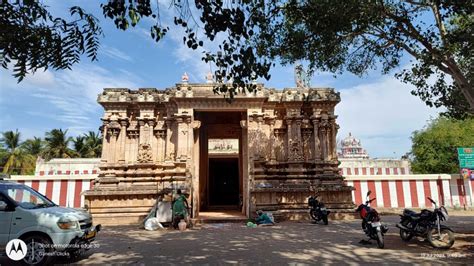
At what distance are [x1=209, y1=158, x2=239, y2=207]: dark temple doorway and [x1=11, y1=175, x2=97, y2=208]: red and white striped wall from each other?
8.10 meters

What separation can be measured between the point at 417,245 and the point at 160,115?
11.3 metres

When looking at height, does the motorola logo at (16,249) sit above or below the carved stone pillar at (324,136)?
below

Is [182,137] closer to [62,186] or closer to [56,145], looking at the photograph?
[62,186]

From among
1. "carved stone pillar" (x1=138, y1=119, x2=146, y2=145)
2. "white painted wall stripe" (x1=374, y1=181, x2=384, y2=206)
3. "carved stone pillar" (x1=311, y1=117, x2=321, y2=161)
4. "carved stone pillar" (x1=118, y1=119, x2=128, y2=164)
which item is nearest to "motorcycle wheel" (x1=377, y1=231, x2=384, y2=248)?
"carved stone pillar" (x1=311, y1=117, x2=321, y2=161)

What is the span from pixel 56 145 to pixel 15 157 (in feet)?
13.0

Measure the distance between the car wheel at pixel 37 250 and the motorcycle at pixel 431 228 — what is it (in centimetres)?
835

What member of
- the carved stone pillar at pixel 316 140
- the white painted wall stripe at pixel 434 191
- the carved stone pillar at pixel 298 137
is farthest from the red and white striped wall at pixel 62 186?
the white painted wall stripe at pixel 434 191

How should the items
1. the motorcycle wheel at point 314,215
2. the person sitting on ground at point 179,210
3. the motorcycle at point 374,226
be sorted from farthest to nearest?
1. the motorcycle wheel at point 314,215
2. the person sitting on ground at point 179,210
3. the motorcycle at point 374,226

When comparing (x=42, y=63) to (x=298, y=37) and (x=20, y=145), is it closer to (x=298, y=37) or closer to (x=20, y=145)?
(x=298, y=37)

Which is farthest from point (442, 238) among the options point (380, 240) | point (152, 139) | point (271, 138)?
point (152, 139)

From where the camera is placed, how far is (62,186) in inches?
700

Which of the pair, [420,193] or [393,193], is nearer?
[420,193]

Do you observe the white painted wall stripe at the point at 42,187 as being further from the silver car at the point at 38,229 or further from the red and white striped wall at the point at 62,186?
the silver car at the point at 38,229

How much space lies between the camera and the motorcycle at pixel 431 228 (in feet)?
24.0
